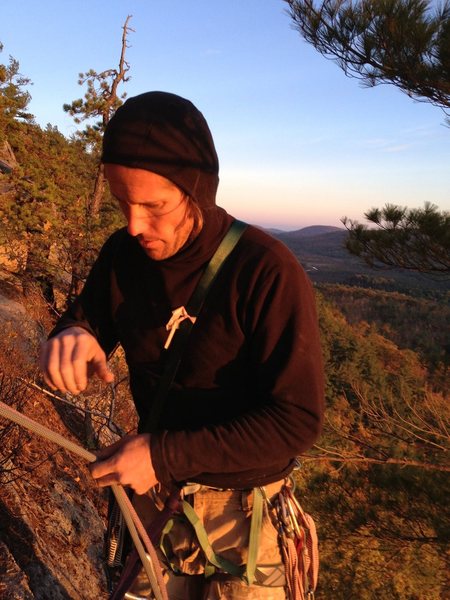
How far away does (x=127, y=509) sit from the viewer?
1091mm

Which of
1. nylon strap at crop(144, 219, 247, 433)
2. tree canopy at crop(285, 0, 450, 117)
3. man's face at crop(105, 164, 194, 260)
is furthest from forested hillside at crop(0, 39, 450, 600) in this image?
tree canopy at crop(285, 0, 450, 117)

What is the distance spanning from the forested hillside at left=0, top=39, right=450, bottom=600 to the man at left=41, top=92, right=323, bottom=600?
43.1 inches

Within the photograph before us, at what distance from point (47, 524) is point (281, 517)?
256cm

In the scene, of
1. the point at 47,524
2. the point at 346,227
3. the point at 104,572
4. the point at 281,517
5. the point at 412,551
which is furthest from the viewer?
the point at 346,227

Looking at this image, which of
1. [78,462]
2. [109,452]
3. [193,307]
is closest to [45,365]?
[109,452]

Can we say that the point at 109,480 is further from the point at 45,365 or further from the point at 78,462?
the point at 78,462

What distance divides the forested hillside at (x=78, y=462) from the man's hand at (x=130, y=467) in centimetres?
126

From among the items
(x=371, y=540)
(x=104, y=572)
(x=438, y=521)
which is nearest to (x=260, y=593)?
(x=104, y=572)

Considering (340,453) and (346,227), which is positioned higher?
(346,227)

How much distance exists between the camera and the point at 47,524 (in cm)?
323

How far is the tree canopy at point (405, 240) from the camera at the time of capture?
6605mm

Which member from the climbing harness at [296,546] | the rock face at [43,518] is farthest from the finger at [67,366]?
the rock face at [43,518]

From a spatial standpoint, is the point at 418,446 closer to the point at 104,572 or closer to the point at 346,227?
the point at 346,227

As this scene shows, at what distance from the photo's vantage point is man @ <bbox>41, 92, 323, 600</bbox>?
3.32 ft
